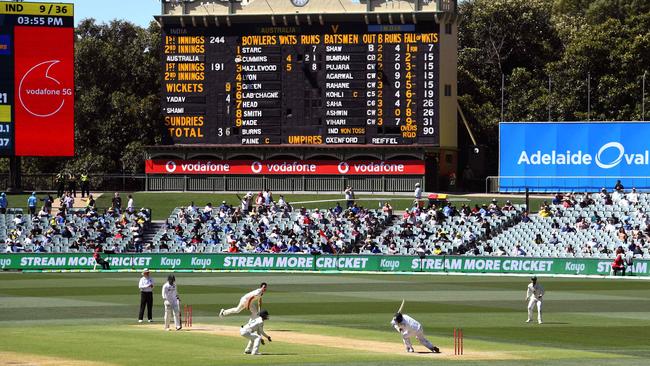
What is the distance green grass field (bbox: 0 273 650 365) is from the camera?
30.7 metres

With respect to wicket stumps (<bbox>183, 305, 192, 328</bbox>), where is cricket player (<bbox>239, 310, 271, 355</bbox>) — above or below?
above

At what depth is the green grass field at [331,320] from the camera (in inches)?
1210

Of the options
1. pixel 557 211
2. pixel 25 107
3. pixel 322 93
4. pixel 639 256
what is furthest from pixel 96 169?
pixel 639 256

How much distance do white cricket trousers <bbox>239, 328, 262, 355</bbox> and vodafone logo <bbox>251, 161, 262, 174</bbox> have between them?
4225 cm

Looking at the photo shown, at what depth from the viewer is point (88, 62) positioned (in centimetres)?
9481

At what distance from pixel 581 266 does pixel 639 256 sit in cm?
259

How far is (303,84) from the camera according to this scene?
69.0 meters

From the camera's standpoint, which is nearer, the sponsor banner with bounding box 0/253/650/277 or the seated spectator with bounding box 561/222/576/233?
the sponsor banner with bounding box 0/253/650/277

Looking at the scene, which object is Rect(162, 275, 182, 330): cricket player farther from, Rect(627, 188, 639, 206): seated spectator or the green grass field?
Rect(627, 188, 639, 206): seated spectator

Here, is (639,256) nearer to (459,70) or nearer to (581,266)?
(581,266)

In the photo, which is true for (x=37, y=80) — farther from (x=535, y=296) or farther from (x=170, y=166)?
(x=535, y=296)

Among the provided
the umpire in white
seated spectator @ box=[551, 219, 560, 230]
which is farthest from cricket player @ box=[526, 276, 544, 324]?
seated spectator @ box=[551, 219, 560, 230]

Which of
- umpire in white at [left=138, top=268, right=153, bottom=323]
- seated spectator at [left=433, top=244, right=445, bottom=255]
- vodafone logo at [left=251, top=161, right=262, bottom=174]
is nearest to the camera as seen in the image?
umpire in white at [left=138, top=268, right=153, bottom=323]

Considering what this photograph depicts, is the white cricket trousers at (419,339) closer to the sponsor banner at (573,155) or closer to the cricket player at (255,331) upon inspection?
the cricket player at (255,331)
